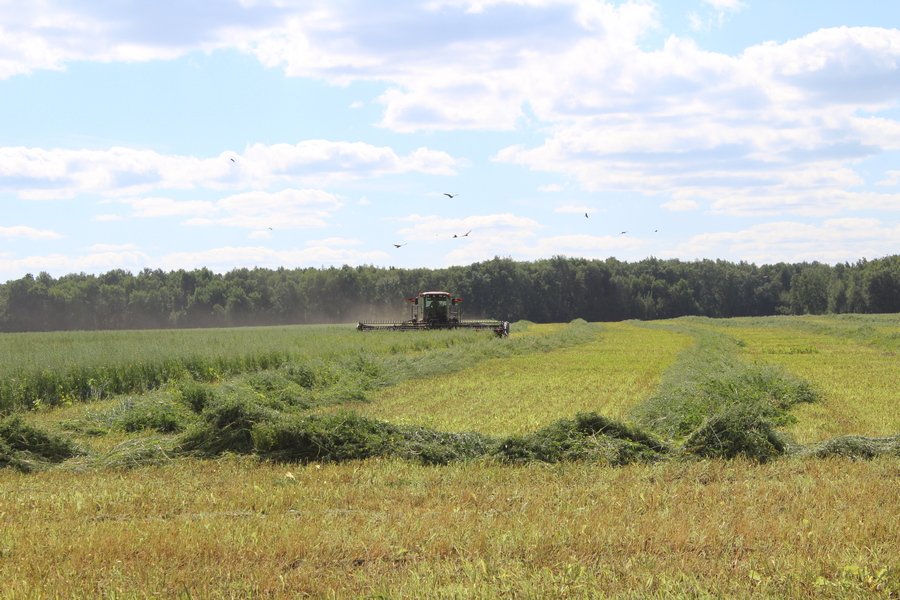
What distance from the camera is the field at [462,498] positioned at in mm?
5480

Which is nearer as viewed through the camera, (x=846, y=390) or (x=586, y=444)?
(x=586, y=444)

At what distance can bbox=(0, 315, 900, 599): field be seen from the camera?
5480mm

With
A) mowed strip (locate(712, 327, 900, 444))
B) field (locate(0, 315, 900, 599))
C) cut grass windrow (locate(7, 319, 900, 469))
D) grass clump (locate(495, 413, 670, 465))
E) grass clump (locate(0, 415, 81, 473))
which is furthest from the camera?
mowed strip (locate(712, 327, 900, 444))

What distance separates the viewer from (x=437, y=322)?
5028 cm

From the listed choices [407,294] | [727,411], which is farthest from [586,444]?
[407,294]

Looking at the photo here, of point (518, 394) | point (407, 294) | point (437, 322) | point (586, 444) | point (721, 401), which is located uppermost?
point (407, 294)

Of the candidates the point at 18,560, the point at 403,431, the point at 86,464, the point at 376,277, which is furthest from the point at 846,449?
the point at 376,277

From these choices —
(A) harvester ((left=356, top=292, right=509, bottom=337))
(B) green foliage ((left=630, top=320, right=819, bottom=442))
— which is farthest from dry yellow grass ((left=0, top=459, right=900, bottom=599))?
(A) harvester ((left=356, top=292, right=509, bottom=337))

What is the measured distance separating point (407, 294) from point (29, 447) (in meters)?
110

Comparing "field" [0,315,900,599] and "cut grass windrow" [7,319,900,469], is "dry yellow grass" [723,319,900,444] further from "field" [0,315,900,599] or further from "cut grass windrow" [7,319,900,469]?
"cut grass windrow" [7,319,900,469]

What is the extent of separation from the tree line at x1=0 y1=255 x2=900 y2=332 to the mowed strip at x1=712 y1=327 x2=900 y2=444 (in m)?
80.1

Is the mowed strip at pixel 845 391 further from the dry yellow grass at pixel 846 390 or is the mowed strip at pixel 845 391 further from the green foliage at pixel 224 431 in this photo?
the green foliage at pixel 224 431

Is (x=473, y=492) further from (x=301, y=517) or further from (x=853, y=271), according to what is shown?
(x=853, y=271)

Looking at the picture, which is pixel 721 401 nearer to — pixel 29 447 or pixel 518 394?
Result: pixel 518 394
